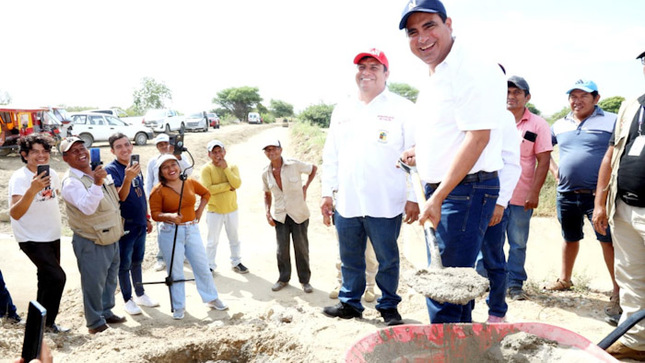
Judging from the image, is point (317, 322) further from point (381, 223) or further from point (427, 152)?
point (427, 152)

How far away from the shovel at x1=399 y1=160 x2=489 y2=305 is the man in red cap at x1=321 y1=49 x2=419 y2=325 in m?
1.14

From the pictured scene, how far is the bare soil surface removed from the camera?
9.59 feet

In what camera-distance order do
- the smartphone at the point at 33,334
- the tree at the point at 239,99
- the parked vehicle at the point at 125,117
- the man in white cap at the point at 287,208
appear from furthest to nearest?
the tree at the point at 239,99, the parked vehicle at the point at 125,117, the man in white cap at the point at 287,208, the smartphone at the point at 33,334

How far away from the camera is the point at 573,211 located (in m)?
4.11

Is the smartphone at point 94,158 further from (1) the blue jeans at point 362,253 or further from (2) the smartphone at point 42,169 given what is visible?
(1) the blue jeans at point 362,253

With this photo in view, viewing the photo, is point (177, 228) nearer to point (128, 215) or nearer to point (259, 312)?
point (128, 215)

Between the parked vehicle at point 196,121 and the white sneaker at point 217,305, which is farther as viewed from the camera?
the parked vehicle at point 196,121

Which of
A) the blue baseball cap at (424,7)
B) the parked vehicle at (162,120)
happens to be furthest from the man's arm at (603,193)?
the parked vehicle at (162,120)

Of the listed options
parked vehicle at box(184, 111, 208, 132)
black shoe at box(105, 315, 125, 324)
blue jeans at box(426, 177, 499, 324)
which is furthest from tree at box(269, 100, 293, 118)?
blue jeans at box(426, 177, 499, 324)

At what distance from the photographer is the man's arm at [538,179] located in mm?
4102

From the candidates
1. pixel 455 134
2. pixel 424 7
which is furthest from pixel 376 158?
pixel 424 7

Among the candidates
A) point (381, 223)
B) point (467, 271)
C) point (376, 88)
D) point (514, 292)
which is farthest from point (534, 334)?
point (514, 292)

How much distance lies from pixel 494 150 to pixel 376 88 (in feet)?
4.47

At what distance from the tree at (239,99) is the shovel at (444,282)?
67.1 m
